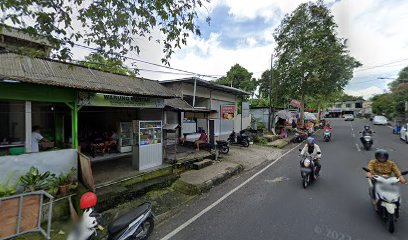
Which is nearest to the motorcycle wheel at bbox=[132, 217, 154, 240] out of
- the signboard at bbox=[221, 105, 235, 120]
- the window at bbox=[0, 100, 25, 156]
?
the window at bbox=[0, 100, 25, 156]

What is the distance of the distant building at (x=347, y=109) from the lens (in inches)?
2712

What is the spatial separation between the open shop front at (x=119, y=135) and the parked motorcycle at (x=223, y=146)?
12.5 ft

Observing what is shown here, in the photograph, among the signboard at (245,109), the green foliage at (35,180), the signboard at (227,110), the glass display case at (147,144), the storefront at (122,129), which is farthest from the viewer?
the signboard at (245,109)

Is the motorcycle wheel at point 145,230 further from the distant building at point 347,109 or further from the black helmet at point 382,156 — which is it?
the distant building at point 347,109

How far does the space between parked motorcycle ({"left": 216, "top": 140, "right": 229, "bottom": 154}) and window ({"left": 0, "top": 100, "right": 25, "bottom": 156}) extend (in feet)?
28.3

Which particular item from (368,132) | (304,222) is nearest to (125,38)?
(304,222)

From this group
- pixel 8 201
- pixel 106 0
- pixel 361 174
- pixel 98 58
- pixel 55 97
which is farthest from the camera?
pixel 361 174

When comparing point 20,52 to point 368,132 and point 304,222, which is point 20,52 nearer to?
point 304,222

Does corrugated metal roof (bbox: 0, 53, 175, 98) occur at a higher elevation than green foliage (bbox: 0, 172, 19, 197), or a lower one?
higher

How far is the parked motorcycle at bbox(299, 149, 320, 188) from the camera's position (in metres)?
6.07

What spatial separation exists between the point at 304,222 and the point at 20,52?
6244mm

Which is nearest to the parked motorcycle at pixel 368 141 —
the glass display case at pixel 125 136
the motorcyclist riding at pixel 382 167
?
the motorcyclist riding at pixel 382 167

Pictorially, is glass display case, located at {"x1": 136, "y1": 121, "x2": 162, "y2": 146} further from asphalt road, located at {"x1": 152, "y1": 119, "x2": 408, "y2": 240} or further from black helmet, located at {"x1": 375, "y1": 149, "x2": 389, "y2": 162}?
black helmet, located at {"x1": 375, "y1": 149, "x2": 389, "y2": 162}

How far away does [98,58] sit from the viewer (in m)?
4.38
